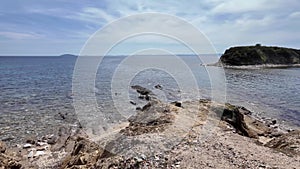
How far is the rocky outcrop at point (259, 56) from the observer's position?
356ft

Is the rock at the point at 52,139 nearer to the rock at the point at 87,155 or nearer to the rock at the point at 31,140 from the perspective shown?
the rock at the point at 31,140

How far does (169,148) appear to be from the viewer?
10000mm

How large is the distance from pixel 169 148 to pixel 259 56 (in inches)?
4347

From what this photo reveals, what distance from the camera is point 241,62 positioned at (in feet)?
350

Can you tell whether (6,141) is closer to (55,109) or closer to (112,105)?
(55,109)

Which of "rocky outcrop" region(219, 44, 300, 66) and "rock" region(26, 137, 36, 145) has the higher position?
"rocky outcrop" region(219, 44, 300, 66)

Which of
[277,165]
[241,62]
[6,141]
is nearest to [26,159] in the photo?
[6,141]

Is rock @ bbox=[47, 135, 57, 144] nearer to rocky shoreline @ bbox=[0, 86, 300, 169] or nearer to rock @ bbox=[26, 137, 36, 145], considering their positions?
rocky shoreline @ bbox=[0, 86, 300, 169]

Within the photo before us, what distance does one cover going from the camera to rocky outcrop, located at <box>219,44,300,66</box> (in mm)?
108500

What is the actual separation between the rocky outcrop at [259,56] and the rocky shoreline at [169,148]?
323 ft

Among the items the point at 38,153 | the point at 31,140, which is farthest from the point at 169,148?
the point at 31,140

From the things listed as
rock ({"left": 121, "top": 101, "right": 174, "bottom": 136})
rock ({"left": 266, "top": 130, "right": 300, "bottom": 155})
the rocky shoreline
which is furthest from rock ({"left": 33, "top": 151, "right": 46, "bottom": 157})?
rock ({"left": 266, "top": 130, "right": 300, "bottom": 155})

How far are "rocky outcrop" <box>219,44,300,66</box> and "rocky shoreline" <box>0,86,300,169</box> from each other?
323 ft

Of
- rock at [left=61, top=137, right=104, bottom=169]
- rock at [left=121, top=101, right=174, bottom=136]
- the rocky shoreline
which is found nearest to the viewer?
the rocky shoreline
